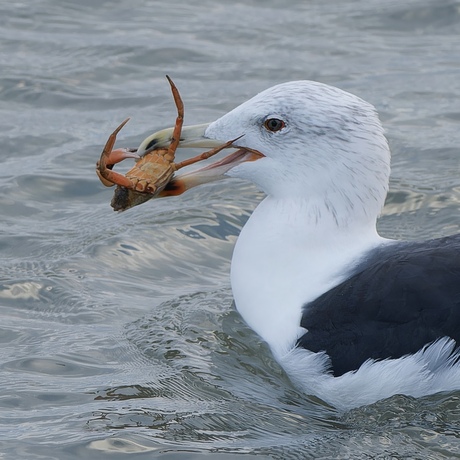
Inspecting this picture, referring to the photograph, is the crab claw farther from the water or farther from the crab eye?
the water

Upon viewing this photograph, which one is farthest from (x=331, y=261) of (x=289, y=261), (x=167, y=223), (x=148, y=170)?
(x=167, y=223)

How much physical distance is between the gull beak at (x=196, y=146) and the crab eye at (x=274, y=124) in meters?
0.21

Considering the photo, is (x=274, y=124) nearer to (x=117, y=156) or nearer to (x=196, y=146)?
(x=196, y=146)

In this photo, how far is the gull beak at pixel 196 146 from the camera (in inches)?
273

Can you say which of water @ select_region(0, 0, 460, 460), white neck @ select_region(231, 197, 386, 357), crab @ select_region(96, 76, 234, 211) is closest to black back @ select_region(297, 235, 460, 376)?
white neck @ select_region(231, 197, 386, 357)

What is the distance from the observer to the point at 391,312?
625 cm

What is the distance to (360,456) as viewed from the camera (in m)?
5.89

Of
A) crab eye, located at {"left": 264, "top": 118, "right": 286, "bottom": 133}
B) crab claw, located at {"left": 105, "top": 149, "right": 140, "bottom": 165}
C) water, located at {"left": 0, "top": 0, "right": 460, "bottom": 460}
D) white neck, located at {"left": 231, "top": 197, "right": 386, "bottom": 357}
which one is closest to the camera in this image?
water, located at {"left": 0, "top": 0, "right": 460, "bottom": 460}

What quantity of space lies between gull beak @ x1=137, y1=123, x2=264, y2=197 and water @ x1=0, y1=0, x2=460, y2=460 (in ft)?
3.31

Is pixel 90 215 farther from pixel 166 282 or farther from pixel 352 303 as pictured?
pixel 352 303

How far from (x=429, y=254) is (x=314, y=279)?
27.1 inches

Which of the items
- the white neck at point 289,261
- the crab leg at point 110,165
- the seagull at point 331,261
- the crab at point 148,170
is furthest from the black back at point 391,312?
the crab leg at point 110,165

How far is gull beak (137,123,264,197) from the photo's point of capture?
6.92m

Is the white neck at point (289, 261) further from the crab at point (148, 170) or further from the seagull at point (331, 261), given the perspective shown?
the crab at point (148, 170)
